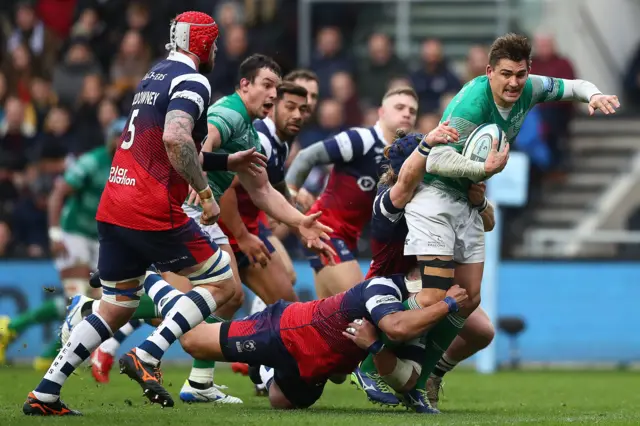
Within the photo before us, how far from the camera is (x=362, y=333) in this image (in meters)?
8.41

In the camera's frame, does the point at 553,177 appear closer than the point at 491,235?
No

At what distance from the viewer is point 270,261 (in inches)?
424

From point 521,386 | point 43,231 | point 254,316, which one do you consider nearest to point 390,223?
point 254,316

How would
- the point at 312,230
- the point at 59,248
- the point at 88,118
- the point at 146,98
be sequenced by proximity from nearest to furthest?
the point at 146,98 → the point at 312,230 → the point at 59,248 → the point at 88,118

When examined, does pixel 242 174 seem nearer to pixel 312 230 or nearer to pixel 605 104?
pixel 312 230

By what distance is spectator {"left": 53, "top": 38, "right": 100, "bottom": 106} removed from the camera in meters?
19.4

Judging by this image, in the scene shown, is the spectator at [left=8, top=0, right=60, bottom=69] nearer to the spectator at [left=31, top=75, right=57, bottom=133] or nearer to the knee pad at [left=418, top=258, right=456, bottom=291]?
the spectator at [left=31, top=75, right=57, bottom=133]

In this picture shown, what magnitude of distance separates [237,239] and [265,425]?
9.71ft

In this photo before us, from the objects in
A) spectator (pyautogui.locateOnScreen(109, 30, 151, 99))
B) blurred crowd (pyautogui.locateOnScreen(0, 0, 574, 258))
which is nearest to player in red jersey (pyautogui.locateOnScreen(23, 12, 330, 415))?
blurred crowd (pyautogui.locateOnScreen(0, 0, 574, 258))

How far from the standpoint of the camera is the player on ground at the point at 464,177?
864cm

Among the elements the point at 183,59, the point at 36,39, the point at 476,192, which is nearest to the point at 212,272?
the point at 183,59

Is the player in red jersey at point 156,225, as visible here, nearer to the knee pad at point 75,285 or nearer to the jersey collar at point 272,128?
the jersey collar at point 272,128

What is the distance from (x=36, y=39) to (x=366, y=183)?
10.4 m

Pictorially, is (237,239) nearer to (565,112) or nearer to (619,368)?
(619,368)
